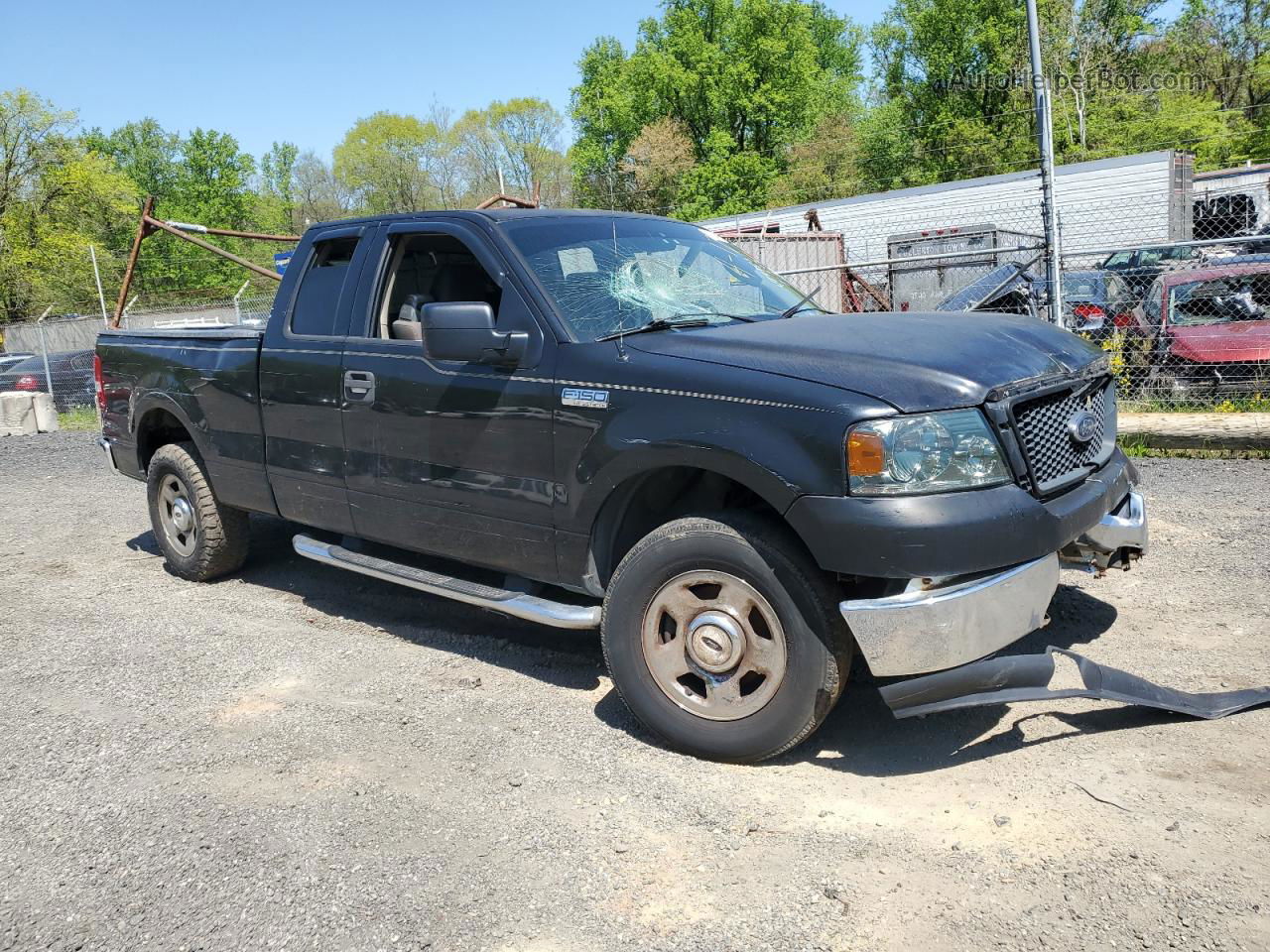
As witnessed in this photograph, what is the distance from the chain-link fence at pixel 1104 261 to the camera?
10078mm

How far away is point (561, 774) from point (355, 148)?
86.9 meters

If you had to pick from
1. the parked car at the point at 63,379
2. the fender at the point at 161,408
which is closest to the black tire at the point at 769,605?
the fender at the point at 161,408

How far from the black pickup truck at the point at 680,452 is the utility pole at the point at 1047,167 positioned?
501 cm

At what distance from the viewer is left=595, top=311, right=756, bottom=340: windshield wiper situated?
4.07m

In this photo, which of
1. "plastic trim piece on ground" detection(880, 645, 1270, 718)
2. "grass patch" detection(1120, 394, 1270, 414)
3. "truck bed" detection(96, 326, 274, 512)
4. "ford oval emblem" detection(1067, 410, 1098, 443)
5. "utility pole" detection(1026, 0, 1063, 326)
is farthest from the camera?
"grass patch" detection(1120, 394, 1270, 414)

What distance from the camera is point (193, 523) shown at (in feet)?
20.5

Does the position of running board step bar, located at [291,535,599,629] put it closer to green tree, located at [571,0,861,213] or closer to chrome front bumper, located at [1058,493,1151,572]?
chrome front bumper, located at [1058,493,1151,572]

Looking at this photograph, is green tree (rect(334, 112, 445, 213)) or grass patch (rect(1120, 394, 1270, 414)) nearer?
grass patch (rect(1120, 394, 1270, 414))

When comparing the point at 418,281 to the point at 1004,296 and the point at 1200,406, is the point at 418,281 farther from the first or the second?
the point at 1004,296

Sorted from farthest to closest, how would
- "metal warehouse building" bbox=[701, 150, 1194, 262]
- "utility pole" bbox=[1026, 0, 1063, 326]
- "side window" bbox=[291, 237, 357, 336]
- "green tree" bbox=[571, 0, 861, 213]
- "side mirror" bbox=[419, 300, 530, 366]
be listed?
"green tree" bbox=[571, 0, 861, 213], "metal warehouse building" bbox=[701, 150, 1194, 262], "utility pole" bbox=[1026, 0, 1063, 326], "side window" bbox=[291, 237, 357, 336], "side mirror" bbox=[419, 300, 530, 366]

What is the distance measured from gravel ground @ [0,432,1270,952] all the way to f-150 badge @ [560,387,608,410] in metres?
1.29

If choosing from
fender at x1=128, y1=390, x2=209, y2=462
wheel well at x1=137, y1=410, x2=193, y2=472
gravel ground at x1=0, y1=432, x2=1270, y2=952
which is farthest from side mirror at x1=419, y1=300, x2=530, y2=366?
wheel well at x1=137, y1=410, x2=193, y2=472

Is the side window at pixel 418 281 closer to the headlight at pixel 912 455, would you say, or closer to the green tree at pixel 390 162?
the headlight at pixel 912 455

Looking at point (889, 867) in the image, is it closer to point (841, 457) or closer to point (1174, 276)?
point (841, 457)
